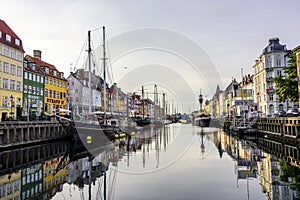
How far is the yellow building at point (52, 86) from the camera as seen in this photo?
214 feet

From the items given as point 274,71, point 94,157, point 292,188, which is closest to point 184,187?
point 292,188

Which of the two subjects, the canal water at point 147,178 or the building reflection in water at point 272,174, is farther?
the canal water at point 147,178

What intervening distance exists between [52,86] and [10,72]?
1665 centimetres

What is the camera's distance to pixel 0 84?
159 ft

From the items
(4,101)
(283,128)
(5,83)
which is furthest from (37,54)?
(283,128)

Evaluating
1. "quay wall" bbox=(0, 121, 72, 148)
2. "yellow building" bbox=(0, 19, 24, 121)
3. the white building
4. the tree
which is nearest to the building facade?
"yellow building" bbox=(0, 19, 24, 121)

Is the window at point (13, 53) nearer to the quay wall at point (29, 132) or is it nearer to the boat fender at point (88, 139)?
the quay wall at point (29, 132)

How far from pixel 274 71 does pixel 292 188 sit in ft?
214

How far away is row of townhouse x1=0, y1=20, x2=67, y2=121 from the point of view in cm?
4931

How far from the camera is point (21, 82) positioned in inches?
2162

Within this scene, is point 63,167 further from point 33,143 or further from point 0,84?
point 0,84

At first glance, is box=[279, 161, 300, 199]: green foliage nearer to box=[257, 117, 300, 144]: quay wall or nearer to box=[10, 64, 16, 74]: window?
box=[257, 117, 300, 144]: quay wall

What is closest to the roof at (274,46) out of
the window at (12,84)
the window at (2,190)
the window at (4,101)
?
the window at (12,84)

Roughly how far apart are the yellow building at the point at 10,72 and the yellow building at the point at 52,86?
9169 mm
